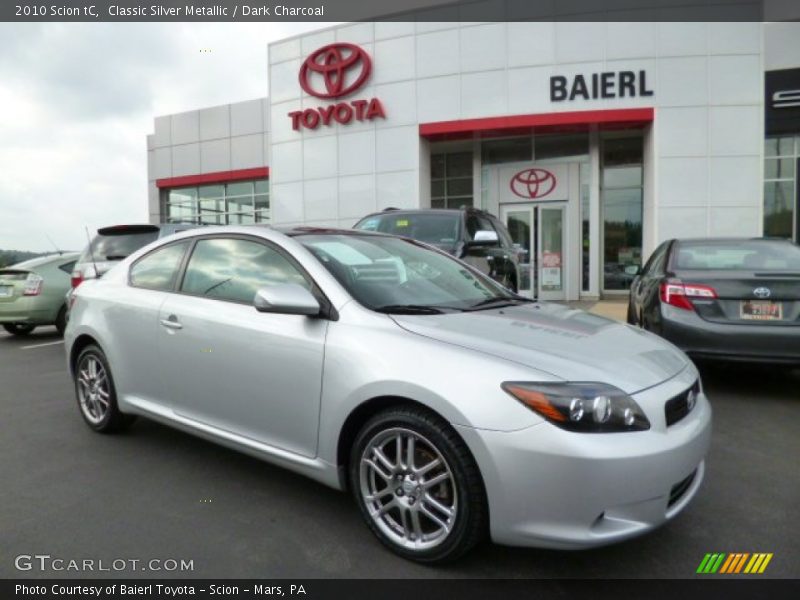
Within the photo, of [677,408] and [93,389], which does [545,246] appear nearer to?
[93,389]

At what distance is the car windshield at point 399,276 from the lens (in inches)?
120

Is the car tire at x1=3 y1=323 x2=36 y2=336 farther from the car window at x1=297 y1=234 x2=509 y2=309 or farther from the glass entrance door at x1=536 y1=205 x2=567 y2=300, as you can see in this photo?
the glass entrance door at x1=536 y1=205 x2=567 y2=300

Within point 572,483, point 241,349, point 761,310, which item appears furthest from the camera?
point 761,310

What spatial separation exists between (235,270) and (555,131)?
44.5 ft

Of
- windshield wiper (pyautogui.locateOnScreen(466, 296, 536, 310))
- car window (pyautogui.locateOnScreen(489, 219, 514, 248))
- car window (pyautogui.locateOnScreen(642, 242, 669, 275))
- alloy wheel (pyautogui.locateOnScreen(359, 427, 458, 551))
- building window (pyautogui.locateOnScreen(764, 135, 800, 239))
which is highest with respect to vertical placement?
building window (pyautogui.locateOnScreen(764, 135, 800, 239))

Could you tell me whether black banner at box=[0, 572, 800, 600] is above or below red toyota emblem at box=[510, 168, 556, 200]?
below

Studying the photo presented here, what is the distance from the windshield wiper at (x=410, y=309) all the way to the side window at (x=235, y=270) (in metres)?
0.44

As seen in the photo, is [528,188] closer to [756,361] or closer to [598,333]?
[756,361]

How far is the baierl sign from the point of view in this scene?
16.2 meters

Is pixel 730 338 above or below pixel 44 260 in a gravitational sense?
below

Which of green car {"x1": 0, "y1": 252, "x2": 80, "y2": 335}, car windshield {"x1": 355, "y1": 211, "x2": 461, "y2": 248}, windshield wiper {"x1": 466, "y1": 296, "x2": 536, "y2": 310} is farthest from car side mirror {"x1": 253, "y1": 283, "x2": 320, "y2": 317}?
green car {"x1": 0, "y1": 252, "x2": 80, "y2": 335}

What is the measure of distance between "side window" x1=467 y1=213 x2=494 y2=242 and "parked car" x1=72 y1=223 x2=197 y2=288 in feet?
12.4

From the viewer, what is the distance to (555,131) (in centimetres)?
1541

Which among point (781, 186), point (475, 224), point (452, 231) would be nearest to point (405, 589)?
point (452, 231)
